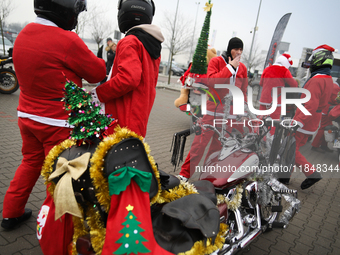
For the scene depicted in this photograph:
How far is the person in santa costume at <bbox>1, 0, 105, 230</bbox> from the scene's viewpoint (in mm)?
1905

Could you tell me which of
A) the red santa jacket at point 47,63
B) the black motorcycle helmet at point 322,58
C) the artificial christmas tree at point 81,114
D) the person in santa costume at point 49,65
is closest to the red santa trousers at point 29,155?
the person in santa costume at point 49,65

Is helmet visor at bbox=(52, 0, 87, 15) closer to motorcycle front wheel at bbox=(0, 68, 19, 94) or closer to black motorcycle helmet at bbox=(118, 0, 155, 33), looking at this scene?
black motorcycle helmet at bbox=(118, 0, 155, 33)

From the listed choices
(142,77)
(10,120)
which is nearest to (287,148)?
(142,77)

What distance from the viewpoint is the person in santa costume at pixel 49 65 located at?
191 cm

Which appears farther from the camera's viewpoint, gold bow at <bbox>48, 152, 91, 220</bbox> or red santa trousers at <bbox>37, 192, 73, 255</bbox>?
red santa trousers at <bbox>37, 192, 73, 255</bbox>

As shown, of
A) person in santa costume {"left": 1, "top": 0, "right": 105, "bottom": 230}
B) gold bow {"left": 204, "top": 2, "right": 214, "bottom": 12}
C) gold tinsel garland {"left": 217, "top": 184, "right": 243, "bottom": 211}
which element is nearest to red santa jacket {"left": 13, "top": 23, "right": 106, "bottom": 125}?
person in santa costume {"left": 1, "top": 0, "right": 105, "bottom": 230}

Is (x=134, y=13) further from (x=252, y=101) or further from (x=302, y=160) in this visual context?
(x=302, y=160)

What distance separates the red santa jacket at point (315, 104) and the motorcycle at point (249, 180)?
0.19 metres

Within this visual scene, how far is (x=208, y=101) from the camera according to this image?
9.16 feet

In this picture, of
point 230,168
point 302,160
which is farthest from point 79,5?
point 302,160

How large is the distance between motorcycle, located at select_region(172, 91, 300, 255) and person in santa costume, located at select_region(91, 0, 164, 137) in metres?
0.56

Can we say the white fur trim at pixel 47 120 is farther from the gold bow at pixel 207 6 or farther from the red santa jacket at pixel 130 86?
the gold bow at pixel 207 6

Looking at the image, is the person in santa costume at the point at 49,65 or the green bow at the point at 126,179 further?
the person in santa costume at the point at 49,65

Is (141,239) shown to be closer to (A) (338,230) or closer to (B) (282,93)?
(B) (282,93)
